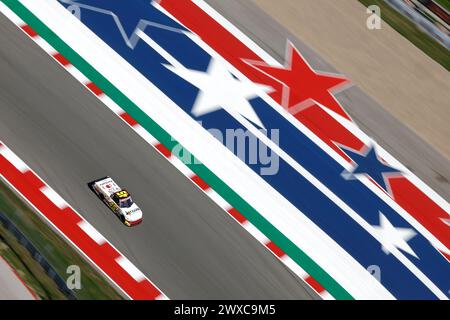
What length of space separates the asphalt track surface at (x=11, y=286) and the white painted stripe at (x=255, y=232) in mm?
8982

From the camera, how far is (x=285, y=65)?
38219mm

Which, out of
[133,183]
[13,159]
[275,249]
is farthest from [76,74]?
[275,249]

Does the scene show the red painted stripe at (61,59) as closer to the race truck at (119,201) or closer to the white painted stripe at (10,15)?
the white painted stripe at (10,15)

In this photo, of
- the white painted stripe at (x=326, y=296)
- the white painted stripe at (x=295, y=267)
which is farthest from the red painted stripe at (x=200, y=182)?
the white painted stripe at (x=326, y=296)

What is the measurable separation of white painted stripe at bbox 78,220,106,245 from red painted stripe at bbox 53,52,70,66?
783 cm

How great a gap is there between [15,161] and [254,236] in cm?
973

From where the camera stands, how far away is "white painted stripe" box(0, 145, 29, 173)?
32.5m

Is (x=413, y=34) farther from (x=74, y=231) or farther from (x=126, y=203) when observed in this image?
(x=74, y=231)

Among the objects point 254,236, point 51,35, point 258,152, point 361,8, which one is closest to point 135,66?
point 51,35

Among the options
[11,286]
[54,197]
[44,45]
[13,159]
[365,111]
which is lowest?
[11,286]

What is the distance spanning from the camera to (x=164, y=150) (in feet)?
113

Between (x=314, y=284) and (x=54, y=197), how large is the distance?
34.4 ft

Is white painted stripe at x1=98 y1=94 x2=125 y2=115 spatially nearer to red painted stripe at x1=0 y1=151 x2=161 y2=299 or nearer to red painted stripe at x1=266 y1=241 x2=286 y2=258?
red painted stripe at x1=0 y1=151 x2=161 y2=299
